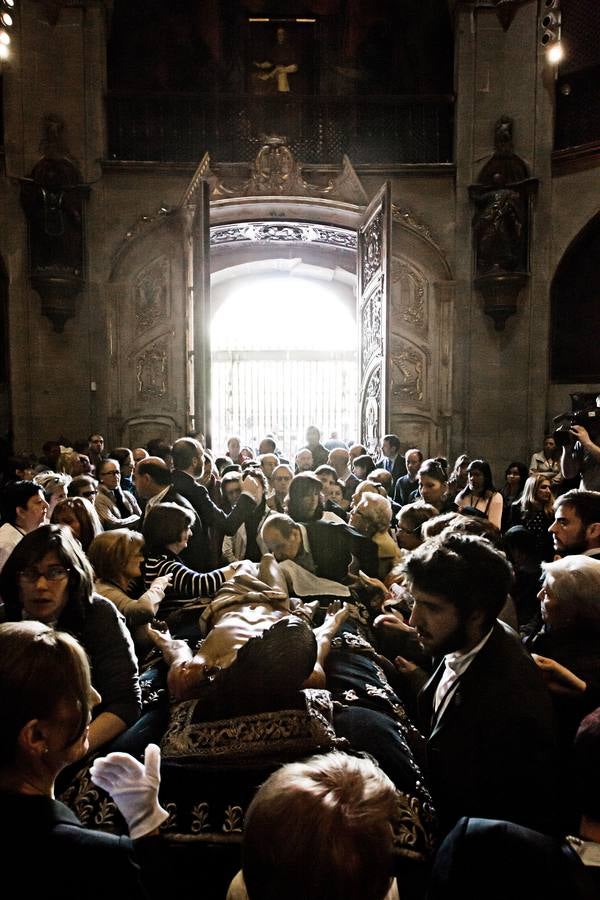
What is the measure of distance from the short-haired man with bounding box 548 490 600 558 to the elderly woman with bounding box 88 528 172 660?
1.90m

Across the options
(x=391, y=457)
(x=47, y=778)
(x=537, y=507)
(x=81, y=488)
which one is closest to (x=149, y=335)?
(x=391, y=457)

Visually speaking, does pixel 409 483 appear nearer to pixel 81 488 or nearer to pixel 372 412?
pixel 81 488

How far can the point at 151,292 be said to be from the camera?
11742 mm

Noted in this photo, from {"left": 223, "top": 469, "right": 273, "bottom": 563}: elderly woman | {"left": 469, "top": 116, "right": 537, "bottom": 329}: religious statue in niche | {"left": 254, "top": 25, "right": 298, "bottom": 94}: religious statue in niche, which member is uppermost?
{"left": 254, "top": 25, "right": 298, "bottom": 94}: religious statue in niche

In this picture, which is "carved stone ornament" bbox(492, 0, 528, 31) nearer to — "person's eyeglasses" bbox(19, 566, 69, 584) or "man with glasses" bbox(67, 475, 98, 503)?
"man with glasses" bbox(67, 475, 98, 503)

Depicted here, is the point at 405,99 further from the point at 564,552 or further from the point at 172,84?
the point at 564,552

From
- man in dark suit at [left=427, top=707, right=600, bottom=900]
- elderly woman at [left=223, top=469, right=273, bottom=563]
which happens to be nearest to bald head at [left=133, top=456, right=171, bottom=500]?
elderly woman at [left=223, top=469, right=273, bottom=563]

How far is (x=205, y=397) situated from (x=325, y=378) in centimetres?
1020

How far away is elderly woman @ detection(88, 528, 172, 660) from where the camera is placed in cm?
307

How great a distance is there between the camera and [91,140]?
11.2 m

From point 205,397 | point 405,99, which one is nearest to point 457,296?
point 405,99

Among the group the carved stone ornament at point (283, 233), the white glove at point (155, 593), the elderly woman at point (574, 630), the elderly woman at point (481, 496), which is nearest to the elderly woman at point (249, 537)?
the elderly woman at point (481, 496)

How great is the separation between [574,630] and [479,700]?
771 millimetres

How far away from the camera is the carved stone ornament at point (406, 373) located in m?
11.9
